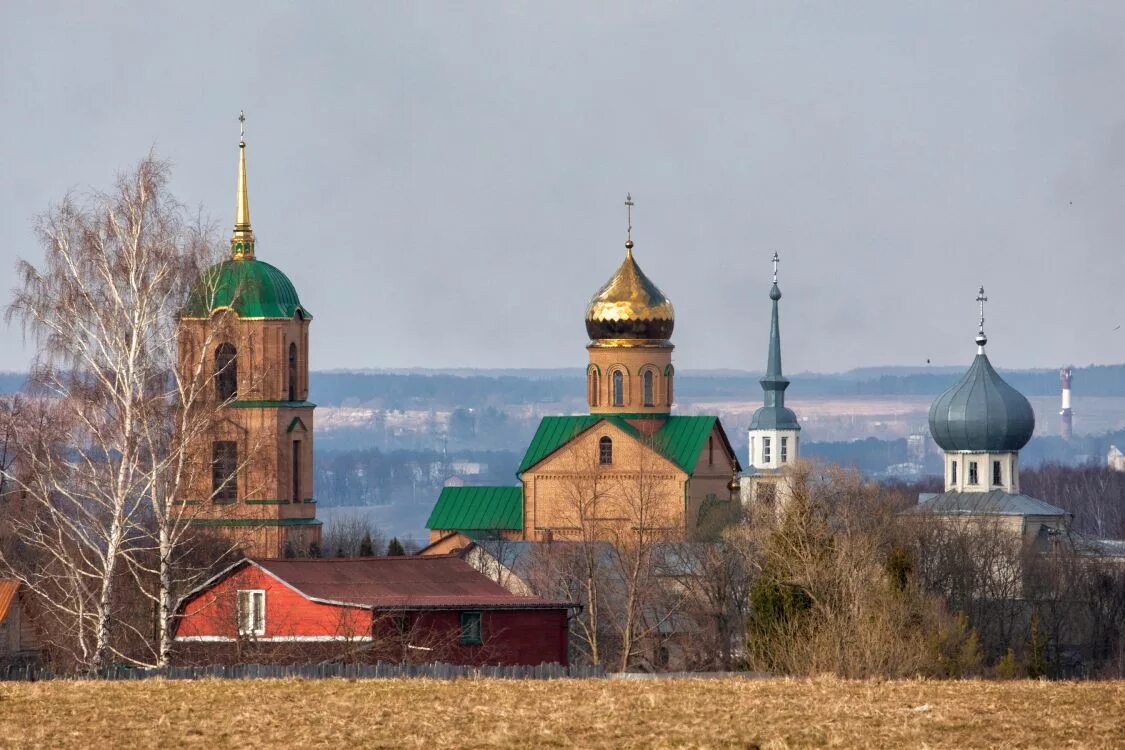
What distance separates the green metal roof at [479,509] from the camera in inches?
2677

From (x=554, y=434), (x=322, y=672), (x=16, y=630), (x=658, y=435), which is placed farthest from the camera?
(x=554, y=434)

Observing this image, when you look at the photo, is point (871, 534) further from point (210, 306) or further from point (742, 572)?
point (210, 306)

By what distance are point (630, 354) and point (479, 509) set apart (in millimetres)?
5287

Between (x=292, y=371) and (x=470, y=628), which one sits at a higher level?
(x=292, y=371)

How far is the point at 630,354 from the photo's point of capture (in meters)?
68.0

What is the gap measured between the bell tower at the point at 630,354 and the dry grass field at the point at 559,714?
40.0 m

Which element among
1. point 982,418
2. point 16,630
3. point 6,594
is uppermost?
point 982,418

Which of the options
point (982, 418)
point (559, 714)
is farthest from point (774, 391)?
point (559, 714)

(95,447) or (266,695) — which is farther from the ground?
(95,447)

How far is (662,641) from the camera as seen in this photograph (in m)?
51.9

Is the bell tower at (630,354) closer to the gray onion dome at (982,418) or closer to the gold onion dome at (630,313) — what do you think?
the gold onion dome at (630,313)

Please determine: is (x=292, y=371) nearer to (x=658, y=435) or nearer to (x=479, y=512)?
(x=479, y=512)

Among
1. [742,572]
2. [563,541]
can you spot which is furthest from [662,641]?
[563,541]

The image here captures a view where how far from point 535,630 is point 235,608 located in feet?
15.8
